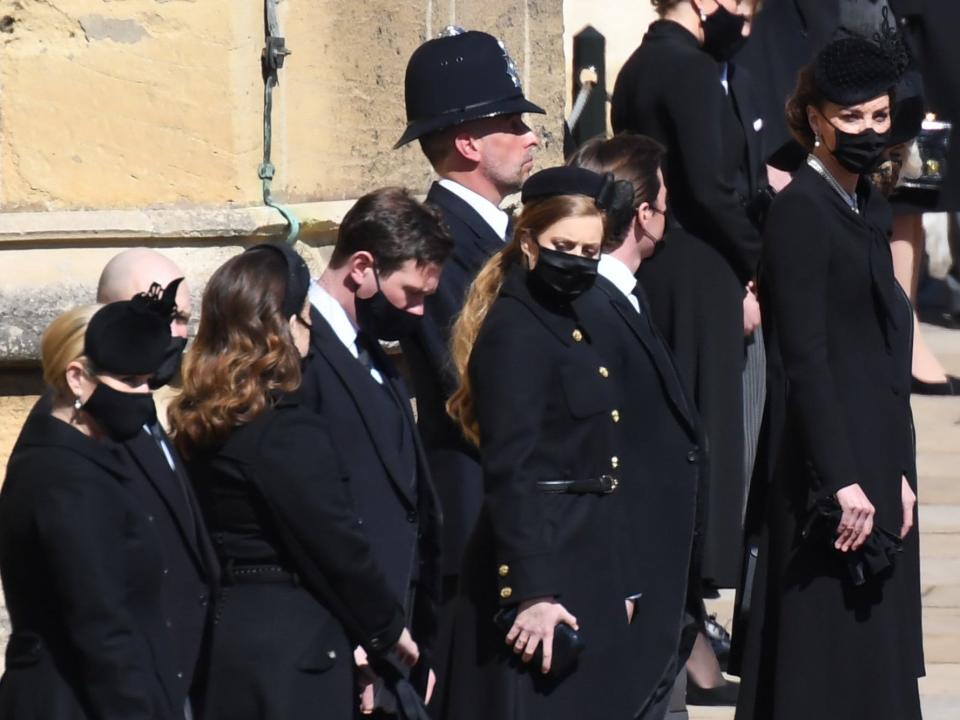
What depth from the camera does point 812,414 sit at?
15.7 feet

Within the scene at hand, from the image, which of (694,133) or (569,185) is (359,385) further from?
(694,133)

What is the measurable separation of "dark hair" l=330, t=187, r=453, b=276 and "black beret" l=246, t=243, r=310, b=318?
27 cm

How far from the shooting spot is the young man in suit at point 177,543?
163 inches

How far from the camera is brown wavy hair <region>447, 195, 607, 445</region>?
464 cm

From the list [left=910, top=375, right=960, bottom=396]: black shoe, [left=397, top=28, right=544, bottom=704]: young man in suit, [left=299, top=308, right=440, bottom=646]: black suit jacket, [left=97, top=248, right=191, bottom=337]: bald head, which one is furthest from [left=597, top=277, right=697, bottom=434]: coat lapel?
[left=910, top=375, right=960, bottom=396]: black shoe

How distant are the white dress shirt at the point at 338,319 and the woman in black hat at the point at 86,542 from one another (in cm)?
69

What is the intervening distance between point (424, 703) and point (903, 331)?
53.1 inches

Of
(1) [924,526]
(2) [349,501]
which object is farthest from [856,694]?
(1) [924,526]

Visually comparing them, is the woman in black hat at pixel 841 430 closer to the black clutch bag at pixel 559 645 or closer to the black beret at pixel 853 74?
the black beret at pixel 853 74

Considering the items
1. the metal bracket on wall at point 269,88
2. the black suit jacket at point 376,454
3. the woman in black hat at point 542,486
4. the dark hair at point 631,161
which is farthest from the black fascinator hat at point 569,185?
the metal bracket on wall at point 269,88

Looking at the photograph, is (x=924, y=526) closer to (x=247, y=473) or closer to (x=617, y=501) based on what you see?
(x=617, y=501)

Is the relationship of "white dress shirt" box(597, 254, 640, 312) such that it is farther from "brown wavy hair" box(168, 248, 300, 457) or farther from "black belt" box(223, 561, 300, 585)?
"black belt" box(223, 561, 300, 585)

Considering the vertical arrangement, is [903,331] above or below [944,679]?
above

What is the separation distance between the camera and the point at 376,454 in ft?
15.1
